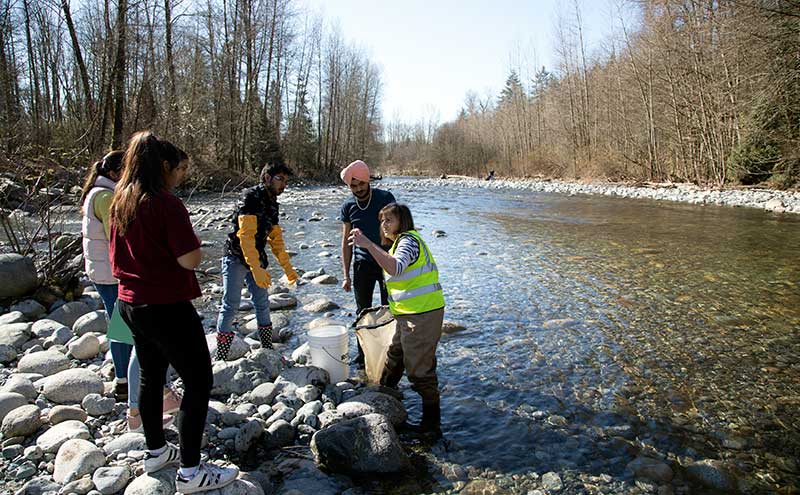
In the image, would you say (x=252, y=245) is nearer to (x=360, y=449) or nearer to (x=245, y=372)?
(x=245, y=372)

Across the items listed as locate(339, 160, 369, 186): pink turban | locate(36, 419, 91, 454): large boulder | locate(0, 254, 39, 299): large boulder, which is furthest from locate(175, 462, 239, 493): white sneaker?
locate(0, 254, 39, 299): large boulder

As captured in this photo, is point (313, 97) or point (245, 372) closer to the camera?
point (245, 372)

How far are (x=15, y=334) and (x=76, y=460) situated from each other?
2988mm

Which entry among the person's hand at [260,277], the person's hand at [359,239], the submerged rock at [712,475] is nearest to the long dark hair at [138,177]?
the person's hand at [359,239]

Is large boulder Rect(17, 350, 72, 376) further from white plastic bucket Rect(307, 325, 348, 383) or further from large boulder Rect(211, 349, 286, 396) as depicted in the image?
white plastic bucket Rect(307, 325, 348, 383)

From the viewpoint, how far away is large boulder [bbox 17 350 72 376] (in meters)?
4.44

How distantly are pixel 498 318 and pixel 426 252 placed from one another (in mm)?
3216

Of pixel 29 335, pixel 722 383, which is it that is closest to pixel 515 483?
pixel 722 383

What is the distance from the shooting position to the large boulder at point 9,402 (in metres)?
3.57

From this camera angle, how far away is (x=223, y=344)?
15.6 feet

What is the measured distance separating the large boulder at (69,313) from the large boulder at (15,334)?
1.88ft

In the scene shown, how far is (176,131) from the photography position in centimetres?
2091

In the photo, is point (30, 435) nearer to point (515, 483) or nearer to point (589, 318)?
point (515, 483)

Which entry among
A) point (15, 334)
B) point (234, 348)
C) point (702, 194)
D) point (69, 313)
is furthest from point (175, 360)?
point (702, 194)
